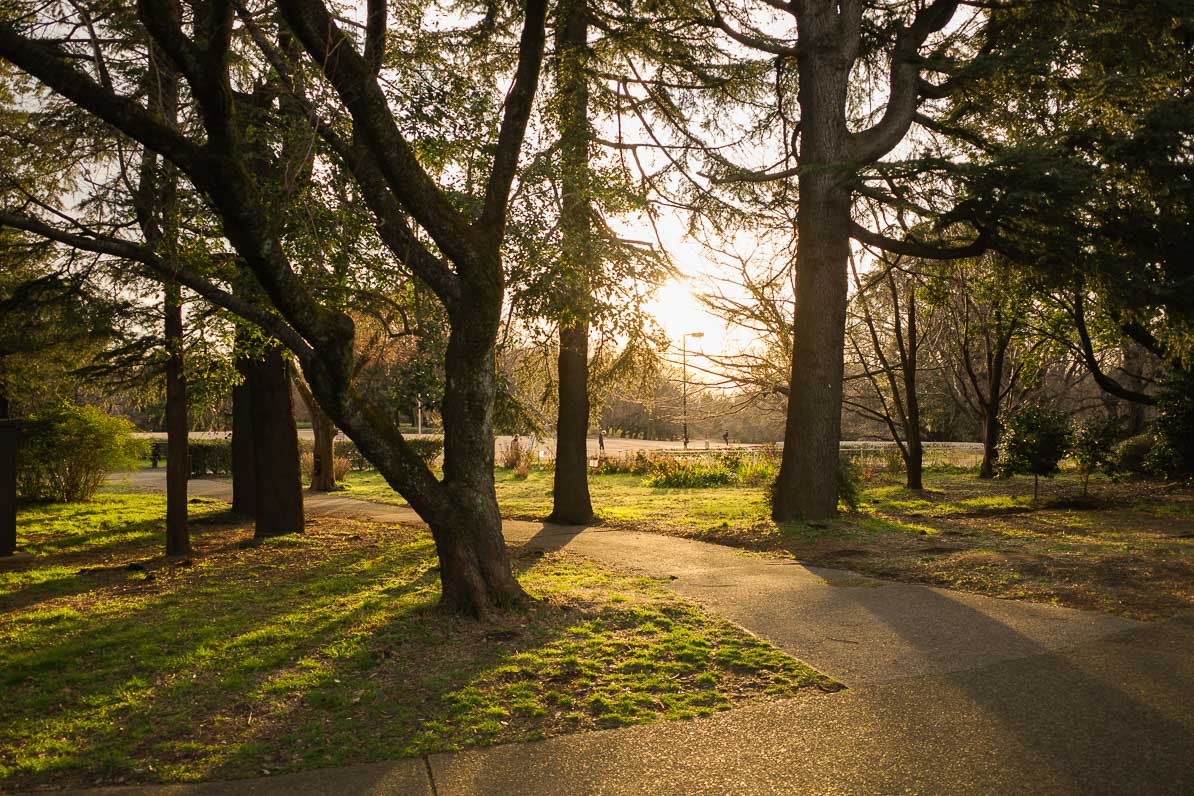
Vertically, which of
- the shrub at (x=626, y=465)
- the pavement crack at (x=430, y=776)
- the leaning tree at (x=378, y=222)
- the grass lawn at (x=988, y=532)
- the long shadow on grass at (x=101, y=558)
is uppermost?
the leaning tree at (x=378, y=222)

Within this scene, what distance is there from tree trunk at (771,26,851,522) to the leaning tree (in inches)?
260

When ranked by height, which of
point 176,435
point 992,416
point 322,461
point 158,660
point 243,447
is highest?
point 992,416

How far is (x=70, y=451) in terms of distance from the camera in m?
18.5

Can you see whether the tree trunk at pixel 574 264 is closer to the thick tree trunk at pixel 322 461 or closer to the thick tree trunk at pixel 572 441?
the thick tree trunk at pixel 572 441

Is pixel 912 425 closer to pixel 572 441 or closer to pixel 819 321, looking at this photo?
pixel 819 321

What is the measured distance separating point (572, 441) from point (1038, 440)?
→ 8511 millimetres

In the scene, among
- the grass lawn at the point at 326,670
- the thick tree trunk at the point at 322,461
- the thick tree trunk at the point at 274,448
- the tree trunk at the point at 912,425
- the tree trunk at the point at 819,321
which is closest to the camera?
the grass lawn at the point at 326,670

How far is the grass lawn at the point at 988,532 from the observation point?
7.74 meters

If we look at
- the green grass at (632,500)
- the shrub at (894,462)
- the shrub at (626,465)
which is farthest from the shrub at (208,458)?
the shrub at (894,462)

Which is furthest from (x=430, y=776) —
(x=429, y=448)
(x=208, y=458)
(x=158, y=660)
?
(x=208, y=458)

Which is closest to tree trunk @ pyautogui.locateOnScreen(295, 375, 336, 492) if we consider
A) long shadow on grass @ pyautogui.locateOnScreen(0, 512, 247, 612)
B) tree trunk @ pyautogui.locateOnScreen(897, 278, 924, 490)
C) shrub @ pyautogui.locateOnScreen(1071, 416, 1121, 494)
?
long shadow on grass @ pyautogui.locateOnScreen(0, 512, 247, 612)

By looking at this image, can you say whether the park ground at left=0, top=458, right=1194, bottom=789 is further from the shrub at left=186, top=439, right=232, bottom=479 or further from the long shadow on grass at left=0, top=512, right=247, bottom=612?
the shrub at left=186, top=439, right=232, bottom=479

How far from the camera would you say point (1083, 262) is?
1022 cm

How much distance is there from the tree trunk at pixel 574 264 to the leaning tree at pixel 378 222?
2358 millimetres
